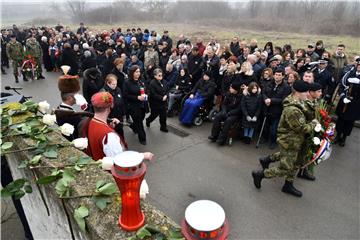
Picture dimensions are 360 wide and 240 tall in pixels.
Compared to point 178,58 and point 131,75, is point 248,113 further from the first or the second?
point 178,58

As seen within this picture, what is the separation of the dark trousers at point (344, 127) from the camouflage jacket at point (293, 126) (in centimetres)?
279

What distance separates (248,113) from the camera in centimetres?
686

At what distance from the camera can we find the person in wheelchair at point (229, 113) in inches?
276

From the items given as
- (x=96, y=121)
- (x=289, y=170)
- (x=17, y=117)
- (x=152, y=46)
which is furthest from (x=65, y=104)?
(x=152, y=46)

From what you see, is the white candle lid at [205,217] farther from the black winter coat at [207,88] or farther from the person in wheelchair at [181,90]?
the person in wheelchair at [181,90]

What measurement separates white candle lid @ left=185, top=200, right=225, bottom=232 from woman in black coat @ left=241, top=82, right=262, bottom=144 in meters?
Answer: 5.63

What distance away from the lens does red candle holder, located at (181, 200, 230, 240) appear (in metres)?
1.32

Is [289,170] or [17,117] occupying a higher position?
[17,117]

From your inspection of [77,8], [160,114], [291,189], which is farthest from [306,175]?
[77,8]

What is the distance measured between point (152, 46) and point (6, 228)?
878 centimetres

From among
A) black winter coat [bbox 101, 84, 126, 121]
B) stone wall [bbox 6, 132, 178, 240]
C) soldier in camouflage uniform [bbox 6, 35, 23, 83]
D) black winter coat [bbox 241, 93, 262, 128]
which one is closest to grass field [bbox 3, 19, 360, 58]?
black winter coat [bbox 241, 93, 262, 128]

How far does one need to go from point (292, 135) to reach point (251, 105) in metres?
2.06

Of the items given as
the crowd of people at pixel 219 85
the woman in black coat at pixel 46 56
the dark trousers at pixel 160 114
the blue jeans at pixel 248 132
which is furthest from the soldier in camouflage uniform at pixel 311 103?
the woman in black coat at pixel 46 56

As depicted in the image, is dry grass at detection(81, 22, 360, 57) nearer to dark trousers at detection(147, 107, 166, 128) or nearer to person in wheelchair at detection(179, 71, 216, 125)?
person in wheelchair at detection(179, 71, 216, 125)
